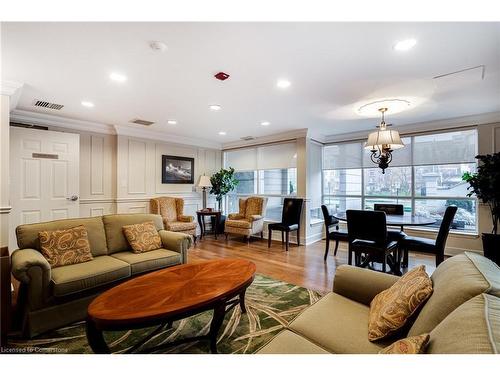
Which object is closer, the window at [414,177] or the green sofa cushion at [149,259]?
the green sofa cushion at [149,259]

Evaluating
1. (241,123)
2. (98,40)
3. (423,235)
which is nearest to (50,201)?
(98,40)

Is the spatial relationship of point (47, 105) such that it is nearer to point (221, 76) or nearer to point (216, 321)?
point (221, 76)

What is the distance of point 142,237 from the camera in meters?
2.94

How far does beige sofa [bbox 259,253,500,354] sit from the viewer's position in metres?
0.76

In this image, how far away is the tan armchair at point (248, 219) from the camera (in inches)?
201

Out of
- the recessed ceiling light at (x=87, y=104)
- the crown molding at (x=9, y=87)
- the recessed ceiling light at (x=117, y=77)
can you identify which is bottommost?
the crown molding at (x=9, y=87)

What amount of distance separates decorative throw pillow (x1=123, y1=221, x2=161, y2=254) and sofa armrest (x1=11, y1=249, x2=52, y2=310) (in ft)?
2.99

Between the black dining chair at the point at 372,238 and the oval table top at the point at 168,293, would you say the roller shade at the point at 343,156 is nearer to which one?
the black dining chair at the point at 372,238

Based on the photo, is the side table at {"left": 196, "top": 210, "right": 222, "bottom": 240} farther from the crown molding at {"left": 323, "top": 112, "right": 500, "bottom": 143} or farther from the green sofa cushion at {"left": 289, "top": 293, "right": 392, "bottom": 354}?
the green sofa cushion at {"left": 289, "top": 293, "right": 392, "bottom": 354}

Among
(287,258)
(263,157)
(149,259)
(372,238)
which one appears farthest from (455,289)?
(263,157)

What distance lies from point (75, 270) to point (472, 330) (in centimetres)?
274

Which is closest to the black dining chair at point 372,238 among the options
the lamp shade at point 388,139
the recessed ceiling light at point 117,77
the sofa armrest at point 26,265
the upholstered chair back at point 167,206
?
the lamp shade at point 388,139

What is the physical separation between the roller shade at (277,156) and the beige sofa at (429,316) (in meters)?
3.94

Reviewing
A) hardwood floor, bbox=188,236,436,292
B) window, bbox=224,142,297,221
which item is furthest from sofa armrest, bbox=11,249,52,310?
window, bbox=224,142,297,221
